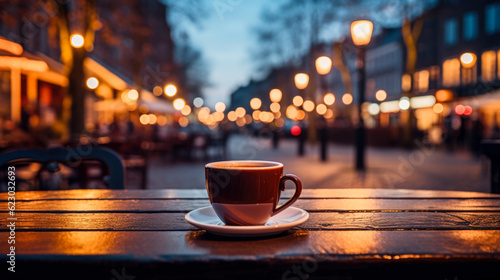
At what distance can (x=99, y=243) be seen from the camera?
985 millimetres

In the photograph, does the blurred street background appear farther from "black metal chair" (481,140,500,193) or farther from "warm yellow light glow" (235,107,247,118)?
"warm yellow light glow" (235,107,247,118)

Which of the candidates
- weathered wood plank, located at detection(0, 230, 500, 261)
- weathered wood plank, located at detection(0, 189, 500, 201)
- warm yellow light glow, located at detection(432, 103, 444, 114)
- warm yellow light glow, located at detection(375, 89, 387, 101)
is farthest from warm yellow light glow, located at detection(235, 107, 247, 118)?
weathered wood plank, located at detection(0, 230, 500, 261)

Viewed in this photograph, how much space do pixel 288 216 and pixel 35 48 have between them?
21.8 meters

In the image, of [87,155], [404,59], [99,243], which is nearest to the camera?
[99,243]

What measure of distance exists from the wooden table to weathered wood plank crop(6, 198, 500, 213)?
0.03 meters

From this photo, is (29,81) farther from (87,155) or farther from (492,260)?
(492,260)

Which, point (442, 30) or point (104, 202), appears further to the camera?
point (442, 30)

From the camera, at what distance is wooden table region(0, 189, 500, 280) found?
87 centimetres

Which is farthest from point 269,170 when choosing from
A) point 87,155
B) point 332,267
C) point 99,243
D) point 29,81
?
point 29,81

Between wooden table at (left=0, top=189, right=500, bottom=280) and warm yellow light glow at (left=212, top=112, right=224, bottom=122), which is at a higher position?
warm yellow light glow at (left=212, top=112, right=224, bottom=122)

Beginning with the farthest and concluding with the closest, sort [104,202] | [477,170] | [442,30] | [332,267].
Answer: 1. [442,30]
2. [477,170]
3. [104,202]
4. [332,267]

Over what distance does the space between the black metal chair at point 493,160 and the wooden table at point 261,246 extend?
1392 millimetres

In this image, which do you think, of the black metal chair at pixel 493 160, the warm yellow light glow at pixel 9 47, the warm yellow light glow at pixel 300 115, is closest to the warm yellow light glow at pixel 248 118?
the warm yellow light glow at pixel 300 115

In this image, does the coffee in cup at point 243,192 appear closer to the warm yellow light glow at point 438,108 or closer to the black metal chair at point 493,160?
the black metal chair at point 493,160
